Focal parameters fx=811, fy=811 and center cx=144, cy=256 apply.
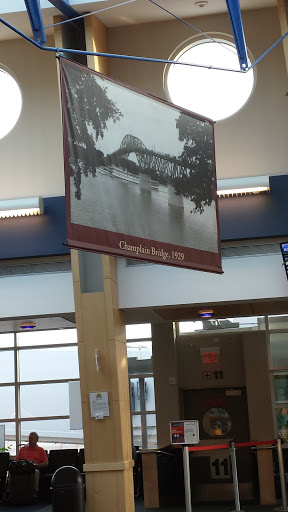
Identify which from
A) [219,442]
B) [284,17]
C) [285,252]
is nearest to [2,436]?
[219,442]

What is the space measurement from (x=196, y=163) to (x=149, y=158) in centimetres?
82

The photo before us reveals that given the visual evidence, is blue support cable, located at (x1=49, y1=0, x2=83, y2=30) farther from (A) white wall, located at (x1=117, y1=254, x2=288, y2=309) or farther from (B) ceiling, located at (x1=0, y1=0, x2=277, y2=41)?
(A) white wall, located at (x1=117, y1=254, x2=288, y2=309)

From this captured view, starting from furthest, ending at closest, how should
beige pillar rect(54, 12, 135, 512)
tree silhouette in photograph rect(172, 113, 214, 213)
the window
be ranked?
the window, beige pillar rect(54, 12, 135, 512), tree silhouette in photograph rect(172, 113, 214, 213)

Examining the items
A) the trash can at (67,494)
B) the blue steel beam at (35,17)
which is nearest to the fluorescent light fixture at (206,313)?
the trash can at (67,494)

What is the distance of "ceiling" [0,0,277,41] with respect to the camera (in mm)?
12219

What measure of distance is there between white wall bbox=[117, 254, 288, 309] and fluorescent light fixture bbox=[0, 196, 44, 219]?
5.80ft

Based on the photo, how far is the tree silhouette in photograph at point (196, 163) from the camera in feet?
32.1

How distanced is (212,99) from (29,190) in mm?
3282

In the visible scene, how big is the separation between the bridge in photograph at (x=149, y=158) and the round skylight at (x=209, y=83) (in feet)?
11.3

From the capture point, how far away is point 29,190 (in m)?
13.1

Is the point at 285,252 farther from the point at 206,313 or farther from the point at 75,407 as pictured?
the point at 75,407

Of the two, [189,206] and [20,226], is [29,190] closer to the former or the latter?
[20,226]

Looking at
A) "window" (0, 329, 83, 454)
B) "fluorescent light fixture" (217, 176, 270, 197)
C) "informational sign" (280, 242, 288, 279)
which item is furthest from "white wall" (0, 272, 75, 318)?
"window" (0, 329, 83, 454)

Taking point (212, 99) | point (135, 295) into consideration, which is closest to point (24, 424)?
point (135, 295)
